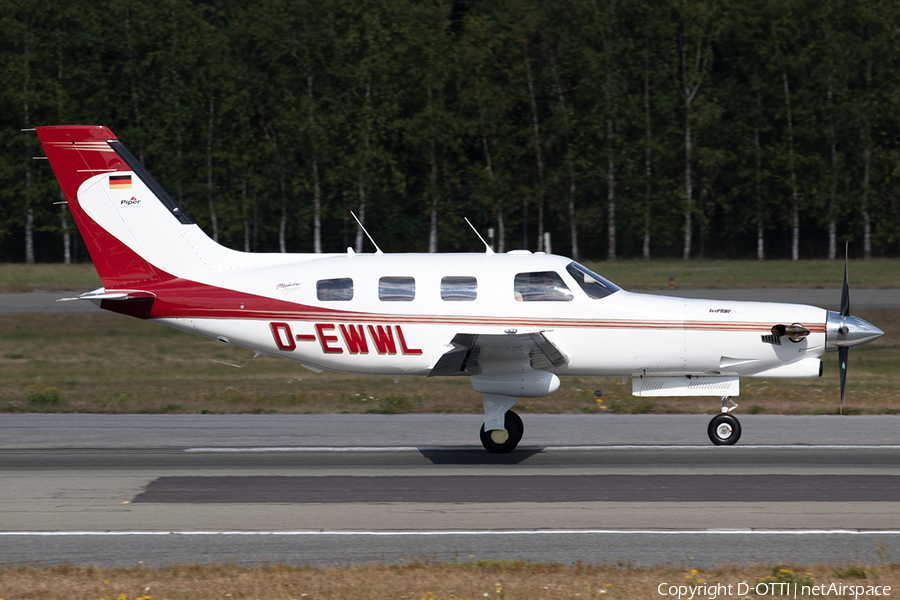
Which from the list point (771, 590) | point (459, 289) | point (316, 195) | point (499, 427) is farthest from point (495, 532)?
point (316, 195)

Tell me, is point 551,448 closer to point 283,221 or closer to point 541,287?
point 541,287

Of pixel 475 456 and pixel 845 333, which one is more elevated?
pixel 845 333

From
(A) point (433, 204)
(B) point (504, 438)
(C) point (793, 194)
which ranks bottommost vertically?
(B) point (504, 438)


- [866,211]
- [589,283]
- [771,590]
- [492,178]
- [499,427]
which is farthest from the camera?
[866,211]

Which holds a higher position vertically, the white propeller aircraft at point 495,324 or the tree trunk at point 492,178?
the tree trunk at point 492,178

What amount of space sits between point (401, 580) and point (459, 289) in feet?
17.4

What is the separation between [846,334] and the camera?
1164 cm

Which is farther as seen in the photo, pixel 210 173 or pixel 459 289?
pixel 210 173

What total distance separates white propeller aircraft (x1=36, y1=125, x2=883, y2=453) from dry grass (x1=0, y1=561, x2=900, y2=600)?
442 centimetres

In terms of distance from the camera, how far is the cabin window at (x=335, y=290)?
1198cm

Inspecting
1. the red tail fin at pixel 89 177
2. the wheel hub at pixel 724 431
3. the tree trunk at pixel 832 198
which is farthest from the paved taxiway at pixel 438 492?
the tree trunk at pixel 832 198

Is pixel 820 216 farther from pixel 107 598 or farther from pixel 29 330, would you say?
pixel 107 598

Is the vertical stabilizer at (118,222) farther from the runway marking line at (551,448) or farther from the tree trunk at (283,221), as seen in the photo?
the tree trunk at (283,221)

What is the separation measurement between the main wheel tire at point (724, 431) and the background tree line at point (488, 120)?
29979 millimetres
